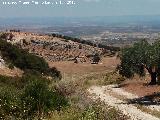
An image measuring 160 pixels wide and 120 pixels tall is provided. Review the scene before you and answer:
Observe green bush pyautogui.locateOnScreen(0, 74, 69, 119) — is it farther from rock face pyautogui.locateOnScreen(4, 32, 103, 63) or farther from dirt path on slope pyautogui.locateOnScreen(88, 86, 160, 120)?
rock face pyautogui.locateOnScreen(4, 32, 103, 63)

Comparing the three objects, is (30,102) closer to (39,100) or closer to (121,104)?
(39,100)

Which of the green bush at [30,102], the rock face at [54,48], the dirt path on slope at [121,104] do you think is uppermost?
the green bush at [30,102]

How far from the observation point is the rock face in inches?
4102

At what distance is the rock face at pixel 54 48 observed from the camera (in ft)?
342

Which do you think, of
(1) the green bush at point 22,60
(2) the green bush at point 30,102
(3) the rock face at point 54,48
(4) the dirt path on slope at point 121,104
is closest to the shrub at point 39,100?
(2) the green bush at point 30,102

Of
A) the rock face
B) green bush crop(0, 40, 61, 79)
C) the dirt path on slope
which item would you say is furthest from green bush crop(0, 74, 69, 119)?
the rock face

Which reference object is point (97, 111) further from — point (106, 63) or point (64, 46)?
point (64, 46)

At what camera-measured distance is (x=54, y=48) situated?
108m

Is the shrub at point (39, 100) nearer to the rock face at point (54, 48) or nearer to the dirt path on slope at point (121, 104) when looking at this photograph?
the dirt path on slope at point (121, 104)

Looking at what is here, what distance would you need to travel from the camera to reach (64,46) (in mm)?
111938

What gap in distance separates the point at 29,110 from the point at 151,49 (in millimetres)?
28512

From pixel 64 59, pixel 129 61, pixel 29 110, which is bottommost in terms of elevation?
pixel 64 59

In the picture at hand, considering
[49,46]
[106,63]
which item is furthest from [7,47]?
[49,46]

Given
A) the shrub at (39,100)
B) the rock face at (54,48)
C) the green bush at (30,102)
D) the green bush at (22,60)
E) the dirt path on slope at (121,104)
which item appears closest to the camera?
the green bush at (30,102)
